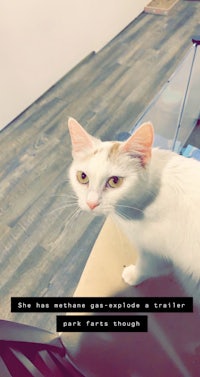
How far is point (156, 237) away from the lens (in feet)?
2.04

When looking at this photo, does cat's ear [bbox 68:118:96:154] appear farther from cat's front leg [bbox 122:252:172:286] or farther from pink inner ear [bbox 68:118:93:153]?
cat's front leg [bbox 122:252:172:286]

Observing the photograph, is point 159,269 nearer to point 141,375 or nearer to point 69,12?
point 141,375

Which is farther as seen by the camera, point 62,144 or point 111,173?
point 62,144

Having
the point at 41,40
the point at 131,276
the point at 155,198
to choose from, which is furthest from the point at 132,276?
the point at 41,40

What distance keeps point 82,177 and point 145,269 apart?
26 cm

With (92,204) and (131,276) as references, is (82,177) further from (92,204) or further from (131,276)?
(131,276)

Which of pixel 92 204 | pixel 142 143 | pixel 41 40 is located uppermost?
pixel 41 40

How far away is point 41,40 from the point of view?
1.94 m

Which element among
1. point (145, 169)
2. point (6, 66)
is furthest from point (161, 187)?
point (6, 66)

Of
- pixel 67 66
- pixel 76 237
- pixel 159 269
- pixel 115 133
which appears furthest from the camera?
pixel 67 66

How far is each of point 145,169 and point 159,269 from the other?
0.26 meters

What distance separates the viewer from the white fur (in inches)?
22.3

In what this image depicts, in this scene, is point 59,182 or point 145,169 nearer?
point 145,169

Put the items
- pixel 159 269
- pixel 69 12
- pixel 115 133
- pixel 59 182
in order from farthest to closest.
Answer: pixel 69 12, pixel 115 133, pixel 59 182, pixel 159 269
